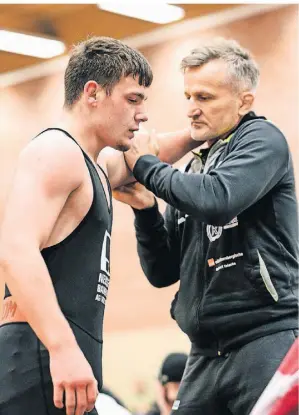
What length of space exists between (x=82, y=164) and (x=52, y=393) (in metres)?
0.72

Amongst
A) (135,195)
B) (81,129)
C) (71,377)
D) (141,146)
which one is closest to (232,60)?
(141,146)

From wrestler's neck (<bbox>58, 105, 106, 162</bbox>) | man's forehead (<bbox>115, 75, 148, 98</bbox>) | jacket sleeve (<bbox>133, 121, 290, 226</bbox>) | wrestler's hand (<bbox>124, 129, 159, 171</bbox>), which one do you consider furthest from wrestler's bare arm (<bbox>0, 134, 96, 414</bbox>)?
wrestler's hand (<bbox>124, 129, 159, 171</bbox>)

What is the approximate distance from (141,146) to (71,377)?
126 centimetres

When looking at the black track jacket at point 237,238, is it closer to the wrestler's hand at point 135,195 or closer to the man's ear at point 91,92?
the wrestler's hand at point 135,195

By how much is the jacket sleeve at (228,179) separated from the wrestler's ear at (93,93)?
48cm

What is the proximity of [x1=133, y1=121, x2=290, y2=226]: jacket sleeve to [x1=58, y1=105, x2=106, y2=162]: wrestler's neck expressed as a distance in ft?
1.34

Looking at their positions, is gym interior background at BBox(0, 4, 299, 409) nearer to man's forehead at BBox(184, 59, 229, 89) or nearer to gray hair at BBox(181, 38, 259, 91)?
gray hair at BBox(181, 38, 259, 91)

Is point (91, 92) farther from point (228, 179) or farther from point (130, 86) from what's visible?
point (228, 179)

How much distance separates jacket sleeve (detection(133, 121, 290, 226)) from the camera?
324 centimetres

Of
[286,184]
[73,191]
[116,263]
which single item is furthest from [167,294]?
[73,191]

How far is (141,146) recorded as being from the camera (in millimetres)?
3543

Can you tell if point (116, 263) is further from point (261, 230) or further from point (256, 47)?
point (261, 230)

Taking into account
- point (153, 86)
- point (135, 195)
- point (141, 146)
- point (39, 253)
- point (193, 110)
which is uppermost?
point (153, 86)

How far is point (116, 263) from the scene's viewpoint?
33.4 feet
